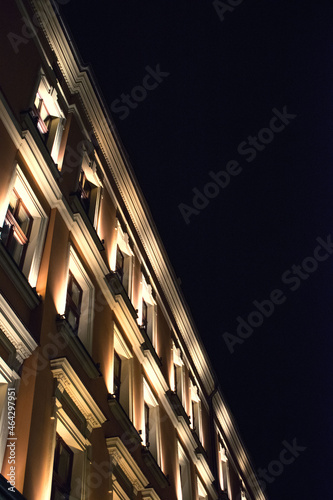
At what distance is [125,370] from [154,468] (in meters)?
2.86

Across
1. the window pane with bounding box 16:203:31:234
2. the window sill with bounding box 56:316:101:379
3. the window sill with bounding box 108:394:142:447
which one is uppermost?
the window pane with bounding box 16:203:31:234

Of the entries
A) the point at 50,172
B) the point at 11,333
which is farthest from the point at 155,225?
the point at 11,333

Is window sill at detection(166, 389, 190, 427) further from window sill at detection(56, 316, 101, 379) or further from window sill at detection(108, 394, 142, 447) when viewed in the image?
window sill at detection(56, 316, 101, 379)

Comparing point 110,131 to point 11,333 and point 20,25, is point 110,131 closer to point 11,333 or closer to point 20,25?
point 20,25

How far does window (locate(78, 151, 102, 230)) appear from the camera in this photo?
1933 cm

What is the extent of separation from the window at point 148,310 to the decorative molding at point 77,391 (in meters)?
8.17

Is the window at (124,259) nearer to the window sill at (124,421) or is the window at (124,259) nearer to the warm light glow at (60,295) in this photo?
the window sill at (124,421)

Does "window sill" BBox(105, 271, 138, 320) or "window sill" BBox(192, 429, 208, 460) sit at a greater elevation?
"window sill" BBox(105, 271, 138, 320)

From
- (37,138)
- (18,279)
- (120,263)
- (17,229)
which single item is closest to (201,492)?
(120,263)

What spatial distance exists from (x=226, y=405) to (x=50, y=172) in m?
20.3

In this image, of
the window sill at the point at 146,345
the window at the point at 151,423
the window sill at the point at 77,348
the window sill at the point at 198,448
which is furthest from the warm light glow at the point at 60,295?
the window sill at the point at 198,448

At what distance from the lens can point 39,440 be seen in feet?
38.7

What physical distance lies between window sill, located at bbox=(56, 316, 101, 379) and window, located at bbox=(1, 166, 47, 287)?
1063mm

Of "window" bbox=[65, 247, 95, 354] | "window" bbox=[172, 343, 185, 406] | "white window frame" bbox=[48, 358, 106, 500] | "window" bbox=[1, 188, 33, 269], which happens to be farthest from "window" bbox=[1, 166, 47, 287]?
"window" bbox=[172, 343, 185, 406]
